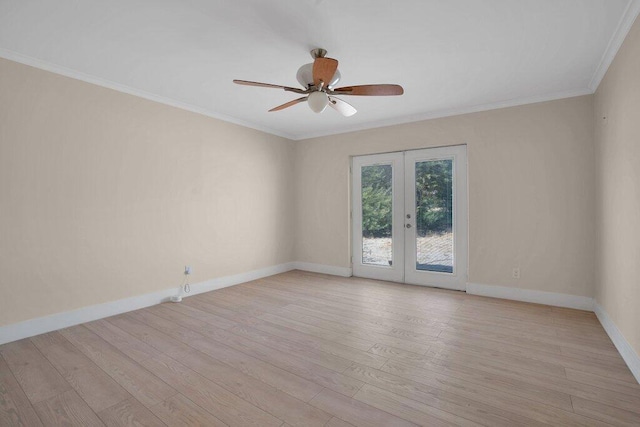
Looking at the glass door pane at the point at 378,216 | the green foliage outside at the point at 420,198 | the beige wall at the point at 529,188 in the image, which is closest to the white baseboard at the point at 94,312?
the glass door pane at the point at 378,216

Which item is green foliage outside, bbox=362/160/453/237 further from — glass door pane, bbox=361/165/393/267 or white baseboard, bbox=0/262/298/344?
white baseboard, bbox=0/262/298/344

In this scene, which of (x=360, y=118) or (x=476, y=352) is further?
(x=360, y=118)

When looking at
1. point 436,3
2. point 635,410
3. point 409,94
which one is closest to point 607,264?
point 635,410

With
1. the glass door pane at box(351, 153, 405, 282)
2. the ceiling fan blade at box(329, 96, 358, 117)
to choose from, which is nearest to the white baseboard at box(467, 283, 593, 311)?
the glass door pane at box(351, 153, 405, 282)

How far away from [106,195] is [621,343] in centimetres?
497

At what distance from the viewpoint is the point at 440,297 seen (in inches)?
157

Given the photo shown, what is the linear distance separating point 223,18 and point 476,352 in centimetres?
323

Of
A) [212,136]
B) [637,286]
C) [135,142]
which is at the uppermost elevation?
[212,136]

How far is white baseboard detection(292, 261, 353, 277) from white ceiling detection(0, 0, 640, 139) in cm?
292

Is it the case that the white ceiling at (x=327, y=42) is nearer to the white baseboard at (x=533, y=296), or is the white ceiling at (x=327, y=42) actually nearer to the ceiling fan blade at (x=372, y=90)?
the ceiling fan blade at (x=372, y=90)

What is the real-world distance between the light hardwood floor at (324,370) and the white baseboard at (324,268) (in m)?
1.69

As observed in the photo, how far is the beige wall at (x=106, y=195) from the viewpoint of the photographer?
273 centimetres

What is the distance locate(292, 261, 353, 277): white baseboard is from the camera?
523cm

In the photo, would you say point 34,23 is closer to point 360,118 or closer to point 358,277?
point 360,118
